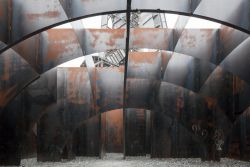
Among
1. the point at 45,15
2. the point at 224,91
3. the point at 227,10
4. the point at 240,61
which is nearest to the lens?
the point at 227,10

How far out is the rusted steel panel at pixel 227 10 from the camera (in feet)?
45.8

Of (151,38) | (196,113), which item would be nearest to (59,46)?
(151,38)

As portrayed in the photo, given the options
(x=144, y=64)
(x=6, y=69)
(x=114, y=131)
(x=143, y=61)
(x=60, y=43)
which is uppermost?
Answer: (x=60, y=43)

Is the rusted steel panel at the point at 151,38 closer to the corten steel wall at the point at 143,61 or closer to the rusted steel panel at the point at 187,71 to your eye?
the corten steel wall at the point at 143,61

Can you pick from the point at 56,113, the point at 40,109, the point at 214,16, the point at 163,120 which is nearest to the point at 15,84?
the point at 40,109

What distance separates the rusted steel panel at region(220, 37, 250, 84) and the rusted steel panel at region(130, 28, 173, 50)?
2.66 meters

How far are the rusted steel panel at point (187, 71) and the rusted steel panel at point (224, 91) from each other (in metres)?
0.33

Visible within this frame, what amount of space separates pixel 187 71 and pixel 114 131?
577 inches

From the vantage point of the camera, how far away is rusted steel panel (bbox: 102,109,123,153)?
36781 mm

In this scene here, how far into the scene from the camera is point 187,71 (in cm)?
2380

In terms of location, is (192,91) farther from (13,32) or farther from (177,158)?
(13,32)

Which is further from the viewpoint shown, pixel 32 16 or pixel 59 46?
pixel 59 46

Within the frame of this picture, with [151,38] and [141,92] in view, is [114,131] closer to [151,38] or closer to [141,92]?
[141,92]

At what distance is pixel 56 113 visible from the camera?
82.2 feet
